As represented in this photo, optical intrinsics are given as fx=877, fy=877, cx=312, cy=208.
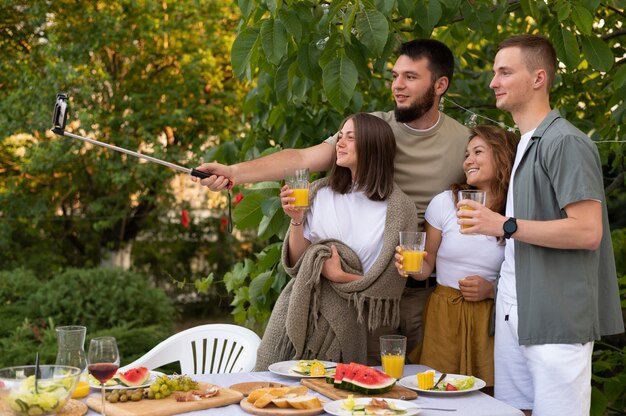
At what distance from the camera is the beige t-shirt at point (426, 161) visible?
3.72m

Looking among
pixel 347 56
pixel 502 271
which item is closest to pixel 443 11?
pixel 347 56

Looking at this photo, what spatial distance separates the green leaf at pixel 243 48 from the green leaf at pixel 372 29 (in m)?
0.48

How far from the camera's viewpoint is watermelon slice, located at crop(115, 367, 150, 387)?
2.84m

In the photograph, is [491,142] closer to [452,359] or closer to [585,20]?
[585,20]

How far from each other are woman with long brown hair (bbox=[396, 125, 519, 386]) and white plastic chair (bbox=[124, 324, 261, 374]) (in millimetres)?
787

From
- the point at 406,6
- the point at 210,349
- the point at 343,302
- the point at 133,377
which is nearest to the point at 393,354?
the point at 343,302

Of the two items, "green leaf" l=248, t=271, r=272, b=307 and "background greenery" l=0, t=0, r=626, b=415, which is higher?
"background greenery" l=0, t=0, r=626, b=415

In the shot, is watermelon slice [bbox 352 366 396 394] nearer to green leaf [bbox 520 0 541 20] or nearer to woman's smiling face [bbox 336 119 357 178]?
woman's smiling face [bbox 336 119 357 178]

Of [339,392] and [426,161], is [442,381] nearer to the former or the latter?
[339,392]

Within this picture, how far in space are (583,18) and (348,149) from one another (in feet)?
3.48

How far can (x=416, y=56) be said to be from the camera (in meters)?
3.76

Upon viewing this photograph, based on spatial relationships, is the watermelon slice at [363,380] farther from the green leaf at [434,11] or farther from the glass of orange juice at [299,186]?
the green leaf at [434,11]

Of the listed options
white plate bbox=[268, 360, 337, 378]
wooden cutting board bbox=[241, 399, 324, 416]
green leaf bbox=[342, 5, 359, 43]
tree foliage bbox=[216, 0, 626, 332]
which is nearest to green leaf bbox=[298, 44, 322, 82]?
tree foliage bbox=[216, 0, 626, 332]

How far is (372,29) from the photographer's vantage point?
3.29 metres
